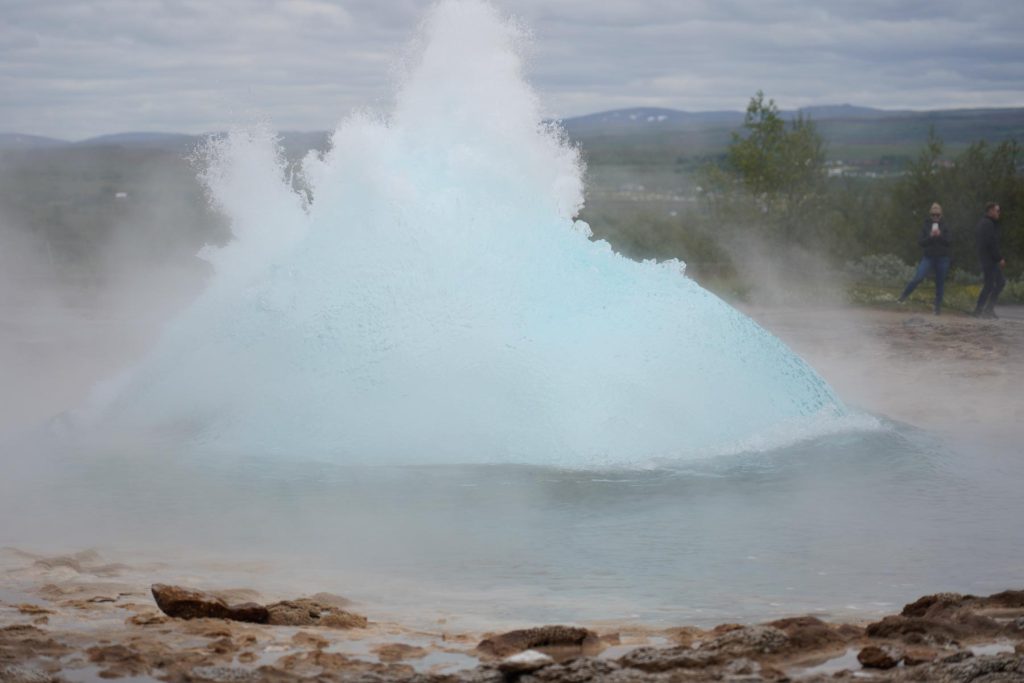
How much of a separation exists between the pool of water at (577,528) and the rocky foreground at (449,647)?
0.33 meters

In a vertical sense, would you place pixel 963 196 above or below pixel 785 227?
above

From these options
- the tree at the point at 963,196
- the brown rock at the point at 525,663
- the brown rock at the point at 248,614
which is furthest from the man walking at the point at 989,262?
the brown rock at the point at 525,663

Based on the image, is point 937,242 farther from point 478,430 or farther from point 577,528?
point 577,528

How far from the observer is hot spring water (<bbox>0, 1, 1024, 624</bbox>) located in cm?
552

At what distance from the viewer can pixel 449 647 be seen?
4.37 m

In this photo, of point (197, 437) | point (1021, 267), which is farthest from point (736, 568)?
point (1021, 267)

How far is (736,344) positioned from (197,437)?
3088mm

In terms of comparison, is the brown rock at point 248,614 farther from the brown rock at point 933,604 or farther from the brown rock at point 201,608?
the brown rock at point 933,604

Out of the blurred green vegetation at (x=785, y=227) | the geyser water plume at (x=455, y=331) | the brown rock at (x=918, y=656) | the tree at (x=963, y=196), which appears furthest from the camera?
the tree at (x=963, y=196)

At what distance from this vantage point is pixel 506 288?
7.84 metres

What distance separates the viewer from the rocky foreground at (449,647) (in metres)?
3.98

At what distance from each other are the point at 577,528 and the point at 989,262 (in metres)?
9.44

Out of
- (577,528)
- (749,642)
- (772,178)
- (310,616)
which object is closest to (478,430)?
(577,528)

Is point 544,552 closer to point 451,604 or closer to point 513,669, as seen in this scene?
point 451,604
